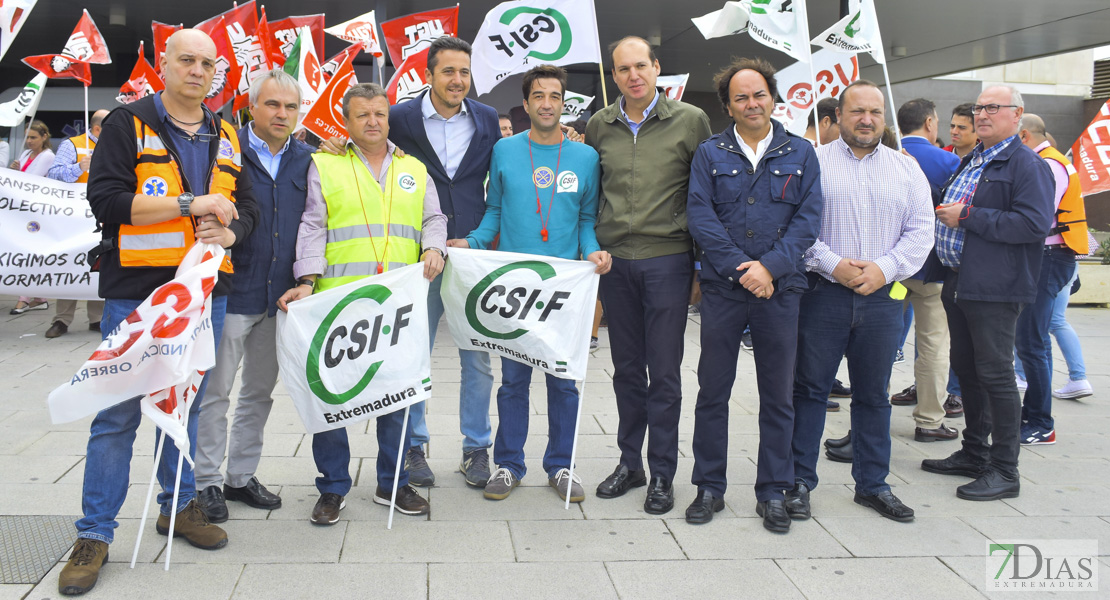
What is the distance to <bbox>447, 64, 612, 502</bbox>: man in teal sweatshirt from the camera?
173 inches

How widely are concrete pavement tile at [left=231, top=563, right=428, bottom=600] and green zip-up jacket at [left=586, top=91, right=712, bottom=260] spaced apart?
1.88 m

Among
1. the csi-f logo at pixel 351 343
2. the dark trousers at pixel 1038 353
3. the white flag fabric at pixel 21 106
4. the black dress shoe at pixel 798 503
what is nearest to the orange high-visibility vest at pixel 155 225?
the csi-f logo at pixel 351 343

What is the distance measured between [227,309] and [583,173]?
1.85 meters

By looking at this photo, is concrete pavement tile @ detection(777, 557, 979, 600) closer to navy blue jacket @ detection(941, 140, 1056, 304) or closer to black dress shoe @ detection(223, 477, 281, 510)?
navy blue jacket @ detection(941, 140, 1056, 304)

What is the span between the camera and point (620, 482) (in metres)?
4.54

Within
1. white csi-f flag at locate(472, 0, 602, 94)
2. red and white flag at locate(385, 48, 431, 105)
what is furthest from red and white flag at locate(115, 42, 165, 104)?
white csi-f flag at locate(472, 0, 602, 94)

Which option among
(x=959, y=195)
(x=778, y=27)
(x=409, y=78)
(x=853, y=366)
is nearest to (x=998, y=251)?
(x=959, y=195)

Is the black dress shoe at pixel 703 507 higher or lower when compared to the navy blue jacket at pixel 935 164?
lower

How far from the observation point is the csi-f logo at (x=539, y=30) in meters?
5.76

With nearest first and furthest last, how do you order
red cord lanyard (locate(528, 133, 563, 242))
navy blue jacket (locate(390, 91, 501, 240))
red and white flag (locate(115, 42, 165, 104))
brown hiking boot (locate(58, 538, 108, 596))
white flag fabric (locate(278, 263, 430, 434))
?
1. brown hiking boot (locate(58, 538, 108, 596))
2. white flag fabric (locate(278, 263, 430, 434))
3. red cord lanyard (locate(528, 133, 563, 242))
4. navy blue jacket (locate(390, 91, 501, 240))
5. red and white flag (locate(115, 42, 165, 104))

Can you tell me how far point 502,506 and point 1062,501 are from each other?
294 centimetres

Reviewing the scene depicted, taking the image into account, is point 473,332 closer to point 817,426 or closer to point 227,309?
point 227,309

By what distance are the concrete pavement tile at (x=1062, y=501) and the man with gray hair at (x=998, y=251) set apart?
112 millimetres

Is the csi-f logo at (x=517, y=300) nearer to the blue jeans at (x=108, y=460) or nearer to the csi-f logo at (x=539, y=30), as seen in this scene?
the blue jeans at (x=108, y=460)
